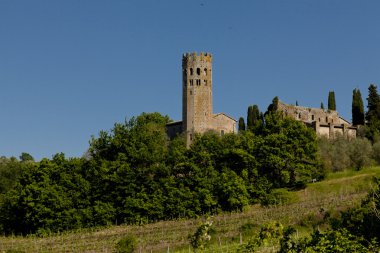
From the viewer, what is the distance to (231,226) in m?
41.5

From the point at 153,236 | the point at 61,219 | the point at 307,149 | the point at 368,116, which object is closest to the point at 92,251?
the point at 153,236

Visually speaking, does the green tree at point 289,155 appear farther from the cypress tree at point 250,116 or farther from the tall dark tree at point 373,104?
the cypress tree at point 250,116

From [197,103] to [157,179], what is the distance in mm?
31552

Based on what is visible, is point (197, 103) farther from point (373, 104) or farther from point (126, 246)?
point (126, 246)

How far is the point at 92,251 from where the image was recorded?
38500 millimetres

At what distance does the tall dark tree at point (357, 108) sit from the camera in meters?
75.6

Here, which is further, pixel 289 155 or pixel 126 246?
pixel 289 155

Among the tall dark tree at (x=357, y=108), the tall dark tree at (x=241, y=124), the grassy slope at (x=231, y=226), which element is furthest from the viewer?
the tall dark tree at (x=241, y=124)

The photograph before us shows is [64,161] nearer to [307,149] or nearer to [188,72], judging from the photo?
[307,149]

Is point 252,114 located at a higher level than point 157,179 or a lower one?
higher

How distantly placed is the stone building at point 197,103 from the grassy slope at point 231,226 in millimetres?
31309

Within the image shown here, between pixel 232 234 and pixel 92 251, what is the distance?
28.9ft


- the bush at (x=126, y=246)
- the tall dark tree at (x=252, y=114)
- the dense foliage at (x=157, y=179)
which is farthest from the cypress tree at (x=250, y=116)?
the bush at (x=126, y=246)

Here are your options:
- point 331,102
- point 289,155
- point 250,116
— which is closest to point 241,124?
point 250,116
